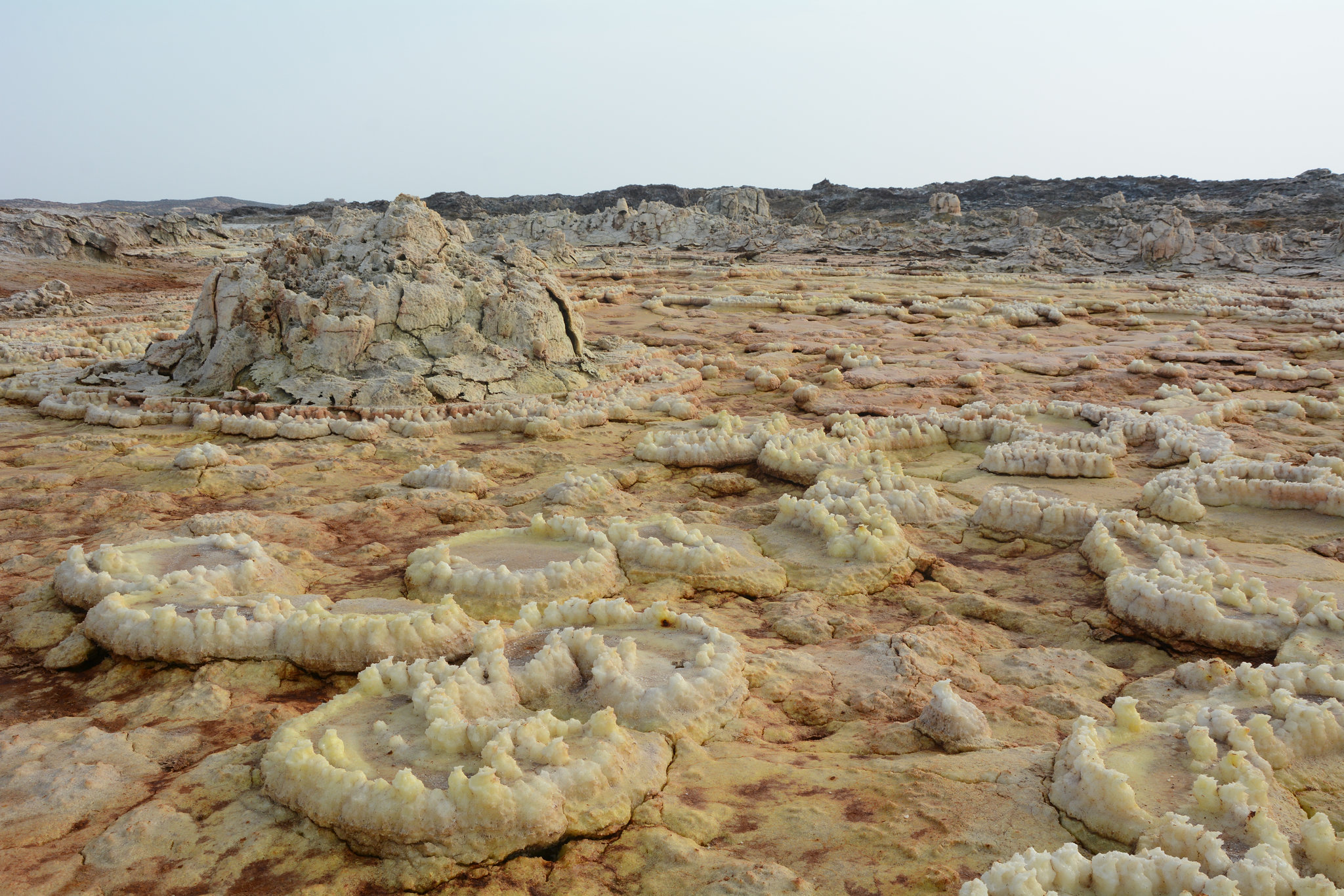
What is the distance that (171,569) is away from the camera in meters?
3.14

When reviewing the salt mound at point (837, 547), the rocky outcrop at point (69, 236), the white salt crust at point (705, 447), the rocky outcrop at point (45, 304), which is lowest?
the salt mound at point (837, 547)

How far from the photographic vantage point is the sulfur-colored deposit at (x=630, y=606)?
1.84 m

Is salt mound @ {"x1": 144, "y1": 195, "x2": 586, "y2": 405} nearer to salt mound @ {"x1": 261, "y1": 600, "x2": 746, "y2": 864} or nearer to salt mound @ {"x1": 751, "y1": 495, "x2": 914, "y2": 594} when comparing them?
salt mound @ {"x1": 751, "y1": 495, "x2": 914, "y2": 594}

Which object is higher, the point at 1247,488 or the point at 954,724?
the point at 1247,488

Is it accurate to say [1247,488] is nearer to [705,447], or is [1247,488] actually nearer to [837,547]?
[837,547]

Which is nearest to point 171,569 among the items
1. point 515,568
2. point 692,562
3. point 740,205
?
point 515,568

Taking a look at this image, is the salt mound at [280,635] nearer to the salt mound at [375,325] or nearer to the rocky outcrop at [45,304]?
the salt mound at [375,325]

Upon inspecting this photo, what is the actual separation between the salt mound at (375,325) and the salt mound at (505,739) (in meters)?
3.92

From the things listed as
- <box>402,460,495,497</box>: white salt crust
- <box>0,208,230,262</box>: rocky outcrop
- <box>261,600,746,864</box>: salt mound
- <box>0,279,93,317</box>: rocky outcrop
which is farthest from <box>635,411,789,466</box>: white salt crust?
<box>0,208,230,262</box>: rocky outcrop

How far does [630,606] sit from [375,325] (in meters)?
4.32

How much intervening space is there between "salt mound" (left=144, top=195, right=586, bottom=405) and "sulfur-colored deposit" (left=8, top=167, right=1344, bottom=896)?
0.03 metres

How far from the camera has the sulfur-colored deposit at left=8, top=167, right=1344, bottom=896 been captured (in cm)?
184

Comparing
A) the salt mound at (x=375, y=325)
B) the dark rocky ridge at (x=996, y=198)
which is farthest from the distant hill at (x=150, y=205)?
the salt mound at (x=375, y=325)

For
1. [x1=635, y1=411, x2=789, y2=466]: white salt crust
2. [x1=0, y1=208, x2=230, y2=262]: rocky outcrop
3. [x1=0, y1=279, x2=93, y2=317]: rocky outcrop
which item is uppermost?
[x1=0, y1=208, x2=230, y2=262]: rocky outcrop
